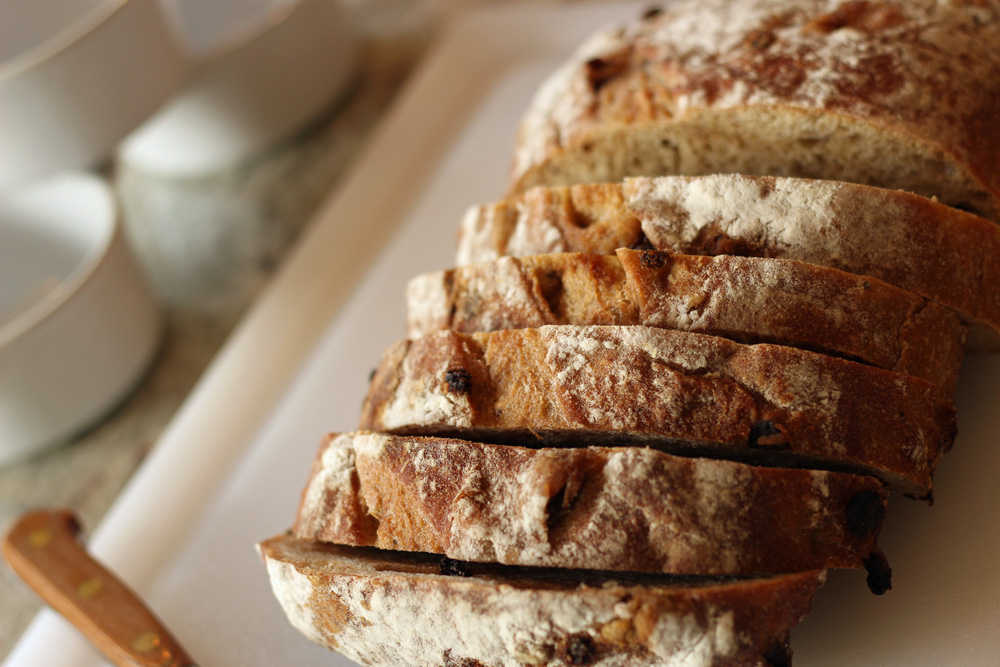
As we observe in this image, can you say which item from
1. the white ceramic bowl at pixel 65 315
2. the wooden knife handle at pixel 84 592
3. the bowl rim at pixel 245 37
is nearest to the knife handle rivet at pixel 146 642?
the wooden knife handle at pixel 84 592

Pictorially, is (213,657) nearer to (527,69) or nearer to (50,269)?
(50,269)

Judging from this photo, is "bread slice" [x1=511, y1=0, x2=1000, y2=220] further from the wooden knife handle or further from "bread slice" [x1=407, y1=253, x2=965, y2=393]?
the wooden knife handle

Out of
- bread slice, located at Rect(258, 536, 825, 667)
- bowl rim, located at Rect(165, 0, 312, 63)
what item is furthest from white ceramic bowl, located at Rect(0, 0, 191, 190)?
bread slice, located at Rect(258, 536, 825, 667)

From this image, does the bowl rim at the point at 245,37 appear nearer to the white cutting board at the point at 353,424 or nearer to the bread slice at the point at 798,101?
the white cutting board at the point at 353,424

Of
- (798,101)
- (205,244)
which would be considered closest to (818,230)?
(798,101)

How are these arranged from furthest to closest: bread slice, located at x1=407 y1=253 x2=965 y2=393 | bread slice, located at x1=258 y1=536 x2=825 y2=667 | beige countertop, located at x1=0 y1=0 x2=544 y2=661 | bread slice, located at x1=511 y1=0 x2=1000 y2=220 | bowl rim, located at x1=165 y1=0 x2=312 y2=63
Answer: bowl rim, located at x1=165 y1=0 x2=312 y2=63 < beige countertop, located at x1=0 y1=0 x2=544 y2=661 < bread slice, located at x1=511 y1=0 x2=1000 y2=220 < bread slice, located at x1=407 y1=253 x2=965 y2=393 < bread slice, located at x1=258 y1=536 x2=825 y2=667

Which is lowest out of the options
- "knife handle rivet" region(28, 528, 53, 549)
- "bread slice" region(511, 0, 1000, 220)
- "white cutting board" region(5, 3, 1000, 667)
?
"white cutting board" region(5, 3, 1000, 667)

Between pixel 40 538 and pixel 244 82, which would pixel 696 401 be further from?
pixel 244 82

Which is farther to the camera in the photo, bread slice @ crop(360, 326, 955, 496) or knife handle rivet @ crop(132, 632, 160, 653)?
knife handle rivet @ crop(132, 632, 160, 653)
